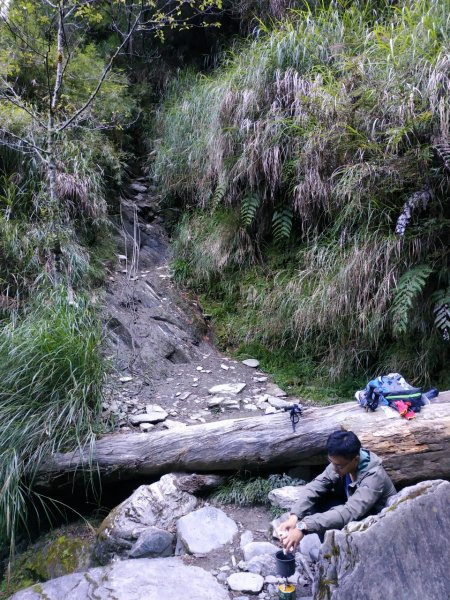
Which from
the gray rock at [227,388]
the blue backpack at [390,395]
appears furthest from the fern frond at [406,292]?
the gray rock at [227,388]

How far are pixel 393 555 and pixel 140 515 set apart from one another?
72.5 inches

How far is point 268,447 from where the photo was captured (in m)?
3.57

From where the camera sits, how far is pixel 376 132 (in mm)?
4629

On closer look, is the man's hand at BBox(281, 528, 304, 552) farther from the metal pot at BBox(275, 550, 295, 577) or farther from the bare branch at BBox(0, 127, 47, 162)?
the bare branch at BBox(0, 127, 47, 162)

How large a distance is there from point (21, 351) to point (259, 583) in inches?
94.8

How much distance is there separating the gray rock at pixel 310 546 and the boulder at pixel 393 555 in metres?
0.73

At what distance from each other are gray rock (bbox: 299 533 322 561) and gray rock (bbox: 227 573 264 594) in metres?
0.33

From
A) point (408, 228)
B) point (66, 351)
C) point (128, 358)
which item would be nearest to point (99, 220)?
point (128, 358)

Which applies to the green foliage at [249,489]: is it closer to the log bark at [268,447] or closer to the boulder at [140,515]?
the log bark at [268,447]

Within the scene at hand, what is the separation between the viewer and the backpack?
330 cm

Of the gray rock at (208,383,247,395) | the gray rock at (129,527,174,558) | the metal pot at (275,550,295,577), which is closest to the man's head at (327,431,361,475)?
the metal pot at (275,550,295,577)

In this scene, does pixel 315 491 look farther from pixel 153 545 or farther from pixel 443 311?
pixel 443 311

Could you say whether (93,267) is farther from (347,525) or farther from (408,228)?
(347,525)

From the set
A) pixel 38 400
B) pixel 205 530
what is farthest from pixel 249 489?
pixel 38 400
